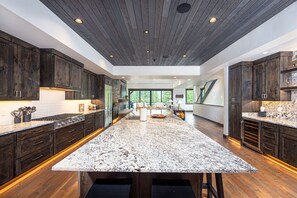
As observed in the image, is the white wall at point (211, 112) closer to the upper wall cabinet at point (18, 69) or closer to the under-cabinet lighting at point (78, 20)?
the under-cabinet lighting at point (78, 20)

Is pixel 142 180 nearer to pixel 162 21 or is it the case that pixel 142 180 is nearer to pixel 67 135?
pixel 162 21

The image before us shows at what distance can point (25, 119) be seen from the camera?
316 cm

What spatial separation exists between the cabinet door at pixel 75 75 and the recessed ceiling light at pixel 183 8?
10.6ft

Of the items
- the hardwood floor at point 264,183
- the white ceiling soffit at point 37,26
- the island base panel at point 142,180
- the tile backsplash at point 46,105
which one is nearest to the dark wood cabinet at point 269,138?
the hardwood floor at point 264,183

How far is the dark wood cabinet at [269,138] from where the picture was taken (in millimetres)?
3342

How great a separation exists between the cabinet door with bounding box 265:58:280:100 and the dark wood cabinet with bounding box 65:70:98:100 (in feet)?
18.8

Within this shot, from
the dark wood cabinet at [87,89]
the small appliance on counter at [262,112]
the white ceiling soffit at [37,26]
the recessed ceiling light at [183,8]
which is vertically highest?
the recessed ceiling light at [183,8]

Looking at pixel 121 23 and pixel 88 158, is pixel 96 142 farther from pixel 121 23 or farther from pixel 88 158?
pixel 121 23

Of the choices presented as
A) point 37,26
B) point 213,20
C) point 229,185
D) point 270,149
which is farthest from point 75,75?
point 270,149

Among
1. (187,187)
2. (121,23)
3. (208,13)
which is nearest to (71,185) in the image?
(187,187)

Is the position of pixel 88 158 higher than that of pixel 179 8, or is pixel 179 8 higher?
pixel 179 8

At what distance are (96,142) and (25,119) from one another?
2.52 m

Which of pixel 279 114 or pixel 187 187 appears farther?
pixel 279 114

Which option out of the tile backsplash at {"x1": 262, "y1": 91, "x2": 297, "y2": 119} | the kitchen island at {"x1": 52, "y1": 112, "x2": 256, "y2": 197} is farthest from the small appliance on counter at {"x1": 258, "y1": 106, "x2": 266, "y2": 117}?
the kitchen island at {"x1": 52, "y1": 112, "x2": 256, "y2": 197}
